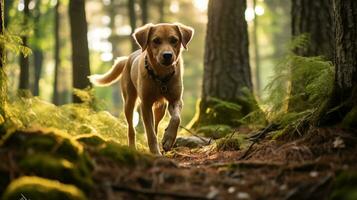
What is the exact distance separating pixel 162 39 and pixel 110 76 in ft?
8.16

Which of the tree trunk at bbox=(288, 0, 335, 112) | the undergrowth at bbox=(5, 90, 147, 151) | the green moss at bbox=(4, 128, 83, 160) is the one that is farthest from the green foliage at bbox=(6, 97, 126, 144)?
the tree trunk at bbox=(288, 0, 335, 112)

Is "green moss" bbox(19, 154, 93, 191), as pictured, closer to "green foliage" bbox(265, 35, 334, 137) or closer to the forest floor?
the forest floor

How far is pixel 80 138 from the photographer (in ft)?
16.2

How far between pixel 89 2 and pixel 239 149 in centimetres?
3041

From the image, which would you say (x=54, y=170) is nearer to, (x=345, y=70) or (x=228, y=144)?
(x=345, y=70)

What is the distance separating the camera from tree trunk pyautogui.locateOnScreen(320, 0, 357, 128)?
5320 millimetres

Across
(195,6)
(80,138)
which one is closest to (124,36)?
(195,6)

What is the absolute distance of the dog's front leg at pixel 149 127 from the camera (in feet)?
25.6

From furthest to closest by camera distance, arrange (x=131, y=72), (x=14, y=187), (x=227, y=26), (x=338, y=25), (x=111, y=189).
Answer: (x=227, y=26), (x=131, y=72), (x=338, y=25), (x=111, y=189), (x=14, y=187)

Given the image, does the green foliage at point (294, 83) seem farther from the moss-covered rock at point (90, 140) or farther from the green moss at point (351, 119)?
the moss-covered rock at point (90, 140)

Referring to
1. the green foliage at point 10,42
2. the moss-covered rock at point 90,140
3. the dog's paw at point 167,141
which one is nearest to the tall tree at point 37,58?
the dog's paw at point 167,141

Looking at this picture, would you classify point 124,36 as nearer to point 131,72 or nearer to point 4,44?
point 131,72

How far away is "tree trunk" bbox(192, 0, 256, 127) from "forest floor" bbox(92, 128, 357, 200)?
550cm

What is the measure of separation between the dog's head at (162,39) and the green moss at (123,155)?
10.5ft
